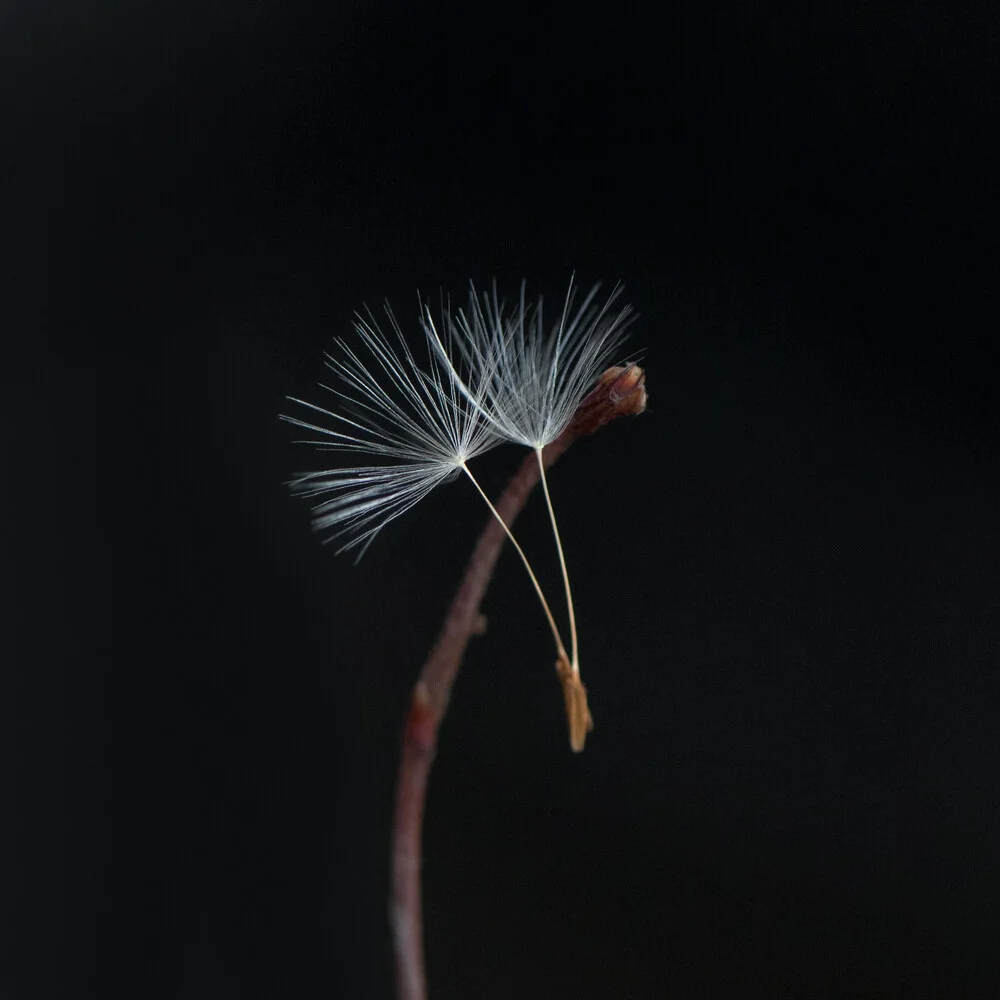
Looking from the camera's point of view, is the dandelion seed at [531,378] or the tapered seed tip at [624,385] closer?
the tapered seed tip at [624,385]

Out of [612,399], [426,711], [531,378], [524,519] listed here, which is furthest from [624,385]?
[524,519]

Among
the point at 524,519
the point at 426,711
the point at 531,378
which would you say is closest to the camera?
the point at 426,711

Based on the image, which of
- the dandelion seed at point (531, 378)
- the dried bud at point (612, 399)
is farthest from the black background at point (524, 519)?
the dried bud at point (612, 399)

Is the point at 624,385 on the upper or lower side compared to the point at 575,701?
upper

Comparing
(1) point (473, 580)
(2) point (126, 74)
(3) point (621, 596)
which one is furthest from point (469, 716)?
(2) point (126, 74)

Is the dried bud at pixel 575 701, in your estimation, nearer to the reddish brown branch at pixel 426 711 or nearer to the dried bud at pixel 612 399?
the reddish brown branch at pixel 426 711

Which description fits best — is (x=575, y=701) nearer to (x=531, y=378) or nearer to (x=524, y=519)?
(x=531, y=378)

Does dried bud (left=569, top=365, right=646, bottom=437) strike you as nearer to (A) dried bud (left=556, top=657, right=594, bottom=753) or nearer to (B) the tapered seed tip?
(B) the tapered seed tip
